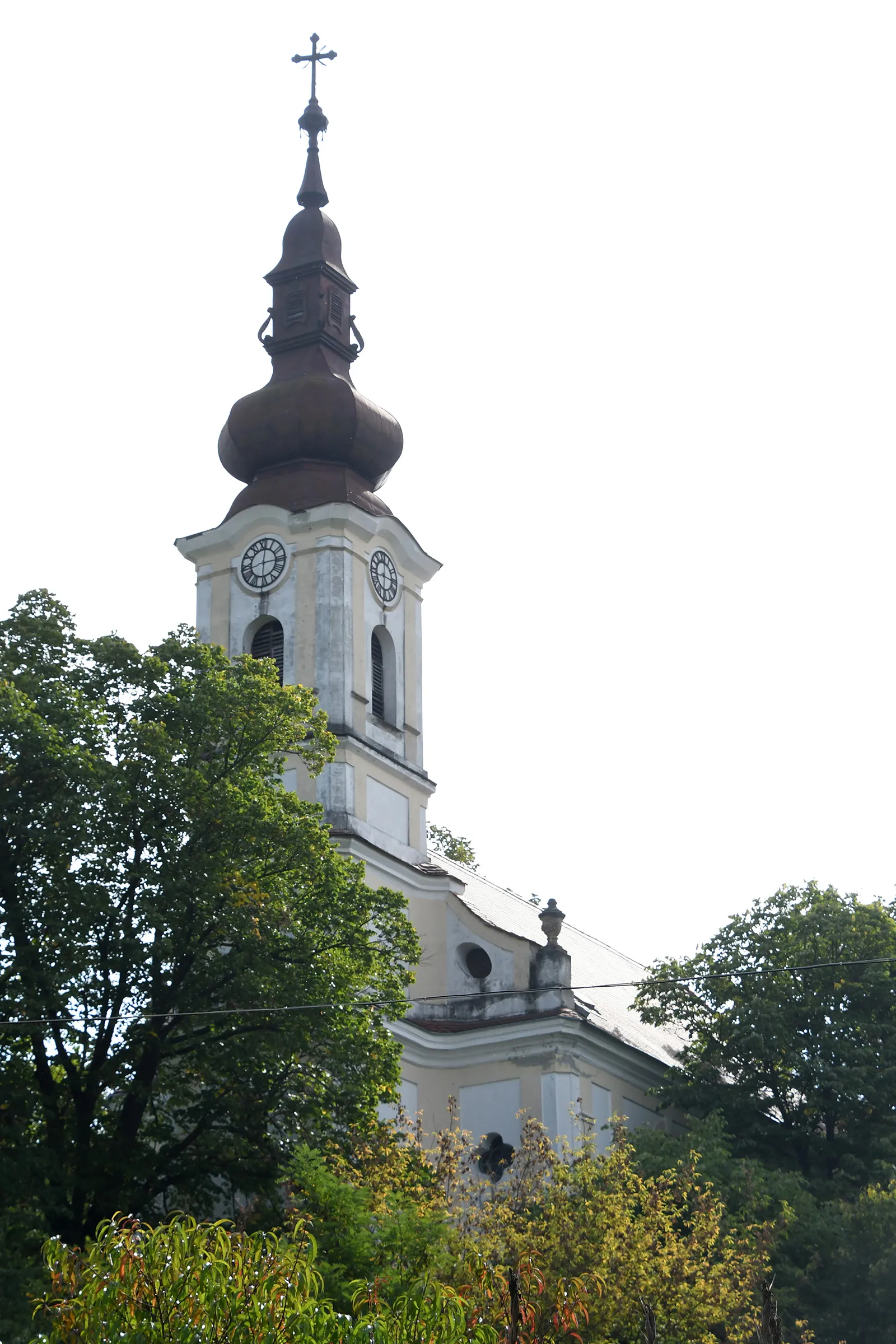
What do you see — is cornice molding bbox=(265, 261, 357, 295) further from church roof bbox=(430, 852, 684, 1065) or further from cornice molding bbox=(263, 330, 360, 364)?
church roof bbox=(430, 852, 684, 1065)

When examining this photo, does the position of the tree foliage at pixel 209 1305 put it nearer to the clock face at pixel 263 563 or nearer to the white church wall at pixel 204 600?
the clock face at pixel 263 563

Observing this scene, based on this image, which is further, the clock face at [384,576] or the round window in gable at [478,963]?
the clock face at [384,576]

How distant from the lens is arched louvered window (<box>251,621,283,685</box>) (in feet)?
119

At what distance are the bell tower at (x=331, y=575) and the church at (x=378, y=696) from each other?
4cm

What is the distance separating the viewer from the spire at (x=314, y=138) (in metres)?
41.8

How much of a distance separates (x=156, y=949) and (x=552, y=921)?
12.1 m

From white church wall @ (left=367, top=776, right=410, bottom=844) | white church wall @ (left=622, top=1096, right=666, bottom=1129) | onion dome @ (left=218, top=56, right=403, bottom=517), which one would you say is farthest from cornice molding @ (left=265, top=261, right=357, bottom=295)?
white church wall @ (left=622, top=1096, right=666, bottom=1129)

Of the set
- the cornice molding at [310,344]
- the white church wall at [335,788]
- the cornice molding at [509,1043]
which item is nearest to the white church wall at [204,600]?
the white church wall at [335,788]

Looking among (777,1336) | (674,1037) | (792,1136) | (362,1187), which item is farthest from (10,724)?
(674,1037)

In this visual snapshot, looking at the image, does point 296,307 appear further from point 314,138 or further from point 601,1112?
point 601,1112

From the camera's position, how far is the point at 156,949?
77.7 feet

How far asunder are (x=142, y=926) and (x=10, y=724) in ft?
10.1

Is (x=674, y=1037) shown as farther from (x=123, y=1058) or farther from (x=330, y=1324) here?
(x=330, y=1324)

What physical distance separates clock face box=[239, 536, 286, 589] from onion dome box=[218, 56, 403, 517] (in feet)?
2.74
